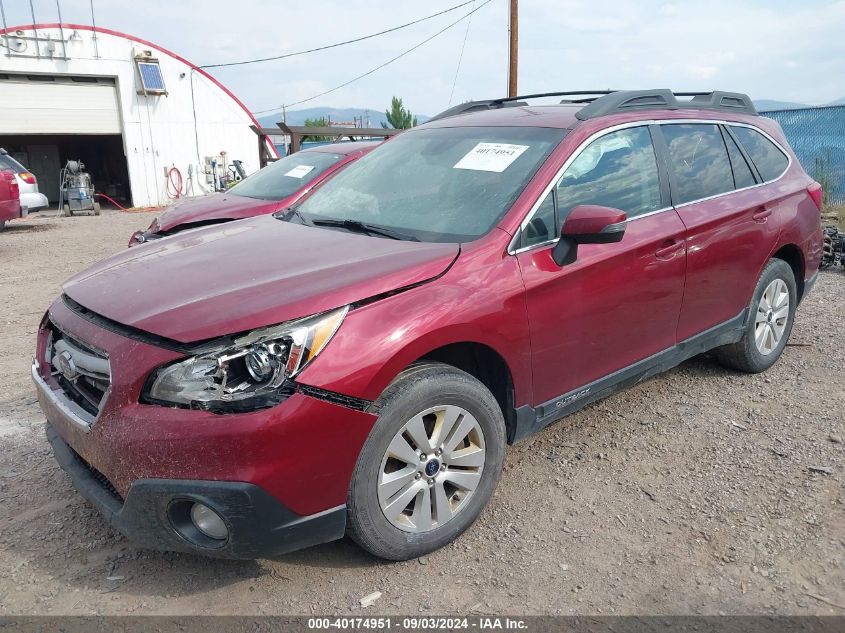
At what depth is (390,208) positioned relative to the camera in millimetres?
3369

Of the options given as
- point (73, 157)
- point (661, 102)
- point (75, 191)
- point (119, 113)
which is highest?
point (119, 113)

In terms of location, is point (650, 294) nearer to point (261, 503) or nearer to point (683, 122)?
point (683, 122)

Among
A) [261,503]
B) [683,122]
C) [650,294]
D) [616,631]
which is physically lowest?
[616,631]

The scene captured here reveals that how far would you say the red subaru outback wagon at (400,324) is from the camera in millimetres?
2275

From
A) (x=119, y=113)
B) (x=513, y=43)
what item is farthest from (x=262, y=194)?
(x=119, y=113)

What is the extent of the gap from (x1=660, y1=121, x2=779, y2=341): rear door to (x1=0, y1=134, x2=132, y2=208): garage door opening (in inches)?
847

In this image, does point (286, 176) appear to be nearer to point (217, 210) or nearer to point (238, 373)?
point (217, 210)

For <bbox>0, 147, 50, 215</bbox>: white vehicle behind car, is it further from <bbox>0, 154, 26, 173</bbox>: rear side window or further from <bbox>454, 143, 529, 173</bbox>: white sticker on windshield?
<bbox>454, 143, 529, 173</bbox>: white sticker on windshield

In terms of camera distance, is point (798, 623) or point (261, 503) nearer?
point (261, 503)

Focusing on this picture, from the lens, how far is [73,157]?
2514 cm

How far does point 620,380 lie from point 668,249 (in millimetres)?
736

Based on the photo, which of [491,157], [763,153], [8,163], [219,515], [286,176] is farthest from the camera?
[8,163]

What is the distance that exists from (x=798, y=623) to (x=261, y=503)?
6.41 feet

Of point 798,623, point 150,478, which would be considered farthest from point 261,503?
point 798,623
